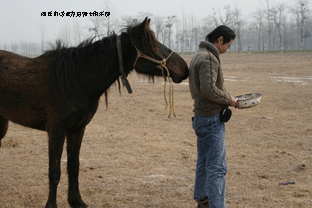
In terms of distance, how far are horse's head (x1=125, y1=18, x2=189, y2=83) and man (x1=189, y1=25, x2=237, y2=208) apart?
15 cm

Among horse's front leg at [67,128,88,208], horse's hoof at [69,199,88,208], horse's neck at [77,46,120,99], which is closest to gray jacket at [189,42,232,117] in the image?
horse's neck at [77,46,120,99]

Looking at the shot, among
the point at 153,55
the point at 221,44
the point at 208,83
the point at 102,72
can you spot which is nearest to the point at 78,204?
the point at 102,72

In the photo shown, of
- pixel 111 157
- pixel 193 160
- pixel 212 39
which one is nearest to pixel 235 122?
pixel 193 160

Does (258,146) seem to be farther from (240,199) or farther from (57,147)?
(57,147)

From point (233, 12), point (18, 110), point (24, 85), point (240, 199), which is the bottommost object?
point (240, 199)

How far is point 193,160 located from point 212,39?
8.95 ft

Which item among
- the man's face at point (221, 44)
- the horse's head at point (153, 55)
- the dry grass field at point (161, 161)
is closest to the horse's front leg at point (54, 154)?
the dry grass field at point (161, 161)

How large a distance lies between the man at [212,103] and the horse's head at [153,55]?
15 centimetres

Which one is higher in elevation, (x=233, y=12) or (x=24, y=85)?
(x=233, y=12)

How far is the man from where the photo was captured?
8.39 feet

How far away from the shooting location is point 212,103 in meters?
2.68

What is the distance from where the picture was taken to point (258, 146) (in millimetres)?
5641

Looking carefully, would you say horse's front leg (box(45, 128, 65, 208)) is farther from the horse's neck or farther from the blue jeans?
the blue jeans

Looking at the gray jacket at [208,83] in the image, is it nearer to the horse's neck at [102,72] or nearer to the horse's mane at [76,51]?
the horse's mane at [76,51]
